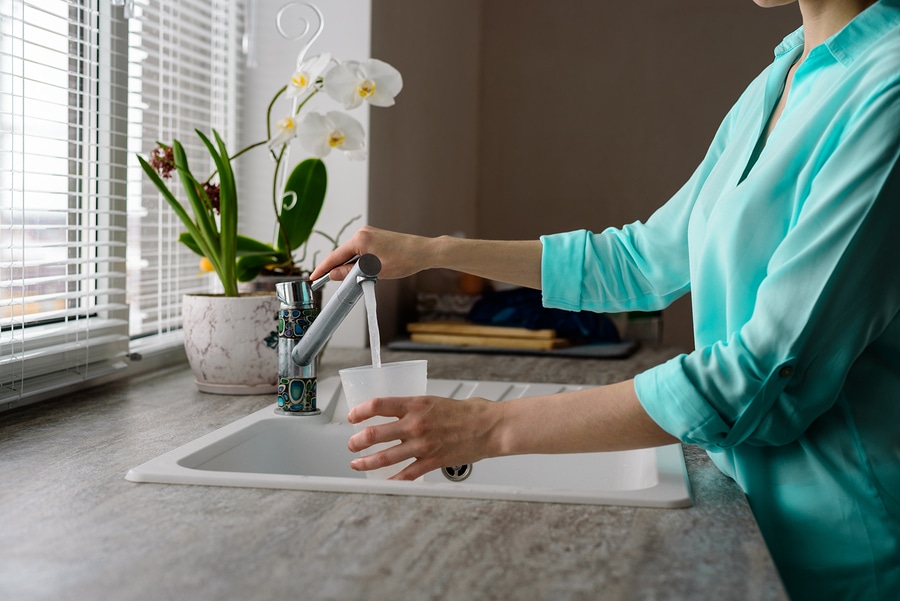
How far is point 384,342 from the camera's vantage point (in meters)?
2.13

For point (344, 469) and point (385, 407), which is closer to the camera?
point (385, 407)

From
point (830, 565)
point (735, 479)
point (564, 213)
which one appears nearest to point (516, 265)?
point (735, 479)

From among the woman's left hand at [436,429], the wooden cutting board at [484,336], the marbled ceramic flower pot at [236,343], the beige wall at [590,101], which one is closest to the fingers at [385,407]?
the woman's left hand at [436,429]

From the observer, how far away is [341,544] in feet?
2.29

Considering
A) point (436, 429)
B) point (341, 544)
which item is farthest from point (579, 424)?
point (341, 544)

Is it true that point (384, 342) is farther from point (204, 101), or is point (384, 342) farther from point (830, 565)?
point (830, 565)

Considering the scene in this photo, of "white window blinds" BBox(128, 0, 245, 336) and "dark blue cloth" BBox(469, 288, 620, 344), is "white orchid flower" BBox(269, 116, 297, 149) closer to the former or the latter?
"white window blinds" BBox(128, 0, 245, 336)

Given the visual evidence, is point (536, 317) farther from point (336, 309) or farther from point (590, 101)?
point (590, 101)

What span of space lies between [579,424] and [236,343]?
734mm

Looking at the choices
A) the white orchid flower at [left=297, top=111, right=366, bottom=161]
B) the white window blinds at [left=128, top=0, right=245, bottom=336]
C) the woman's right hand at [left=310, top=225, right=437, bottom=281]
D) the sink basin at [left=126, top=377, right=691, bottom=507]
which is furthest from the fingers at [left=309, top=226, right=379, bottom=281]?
the white window blinds at [left=128, top=0, right=245, bottom=336]

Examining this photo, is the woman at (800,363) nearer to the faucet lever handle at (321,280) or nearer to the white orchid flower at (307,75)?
the faucet lever handle at (321,280)

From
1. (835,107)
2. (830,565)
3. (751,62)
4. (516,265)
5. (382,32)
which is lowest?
(830,565)

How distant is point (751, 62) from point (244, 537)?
3.04 metres

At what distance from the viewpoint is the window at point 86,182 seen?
1.26m
